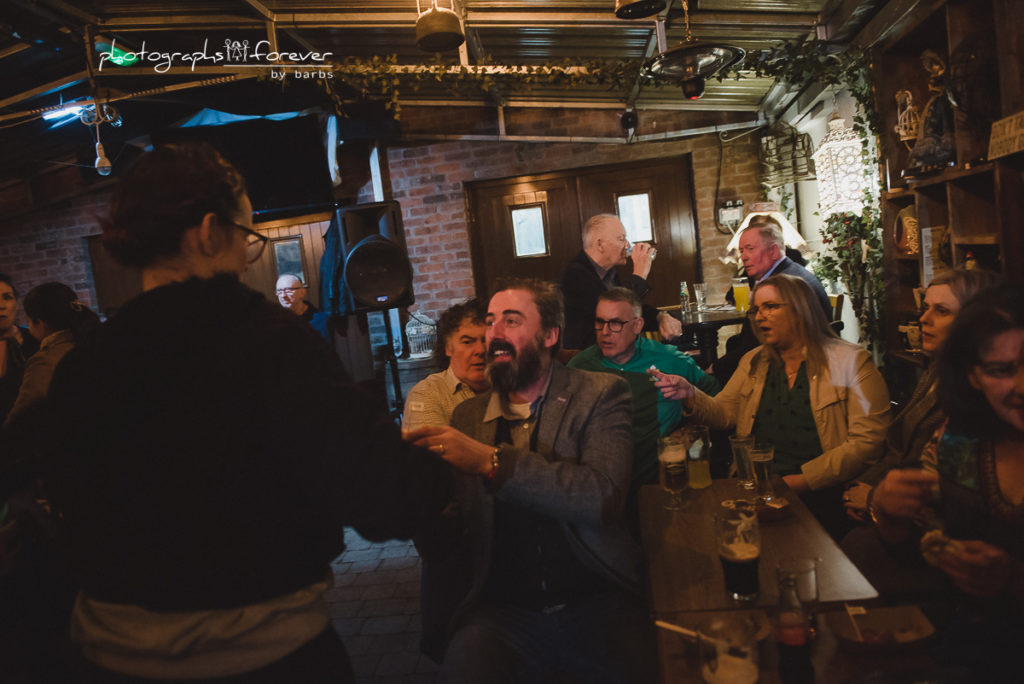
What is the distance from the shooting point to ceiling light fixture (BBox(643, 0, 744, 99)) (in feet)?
10.4

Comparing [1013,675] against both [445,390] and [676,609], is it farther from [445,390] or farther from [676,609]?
[445,390]

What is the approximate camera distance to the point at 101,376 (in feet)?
3.31

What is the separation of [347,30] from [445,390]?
11.1ft

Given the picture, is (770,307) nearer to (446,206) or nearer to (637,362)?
(637,362)

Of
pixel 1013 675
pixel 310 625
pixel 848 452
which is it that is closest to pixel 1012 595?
pixel 1013 675

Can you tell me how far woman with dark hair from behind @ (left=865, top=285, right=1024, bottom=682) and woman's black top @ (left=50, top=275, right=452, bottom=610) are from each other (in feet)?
3.91

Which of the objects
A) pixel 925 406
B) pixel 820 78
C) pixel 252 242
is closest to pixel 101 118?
pixel 252 242

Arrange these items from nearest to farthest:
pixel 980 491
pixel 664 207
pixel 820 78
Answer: pixel 980 491 → pixel 820 78 → pixel 664 207

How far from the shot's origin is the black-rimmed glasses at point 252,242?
1137 mm

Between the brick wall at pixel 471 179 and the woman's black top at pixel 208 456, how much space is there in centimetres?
592

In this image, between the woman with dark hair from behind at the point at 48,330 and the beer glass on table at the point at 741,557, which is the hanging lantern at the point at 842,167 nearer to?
the beer glass on table at the point at 741,557

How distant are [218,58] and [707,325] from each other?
3.72 metres

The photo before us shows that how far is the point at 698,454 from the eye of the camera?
2045mm

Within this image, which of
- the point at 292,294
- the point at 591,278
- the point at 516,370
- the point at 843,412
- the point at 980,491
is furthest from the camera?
the point at 292,294
